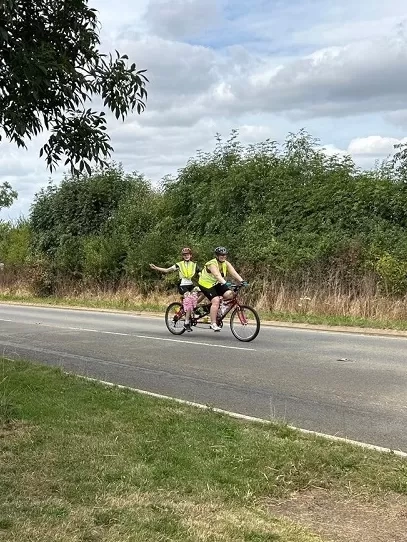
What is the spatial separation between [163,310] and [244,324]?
8.27 m

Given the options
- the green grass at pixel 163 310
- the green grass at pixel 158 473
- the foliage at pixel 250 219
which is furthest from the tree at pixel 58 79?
the foliage at pixel 250 219

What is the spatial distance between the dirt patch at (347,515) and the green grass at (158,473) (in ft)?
0.24

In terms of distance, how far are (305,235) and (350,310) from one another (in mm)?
3958

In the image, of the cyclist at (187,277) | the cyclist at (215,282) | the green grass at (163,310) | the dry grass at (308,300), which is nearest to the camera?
the cyclist at (215,282)

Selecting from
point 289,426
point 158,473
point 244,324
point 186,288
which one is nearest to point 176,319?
point 186,288

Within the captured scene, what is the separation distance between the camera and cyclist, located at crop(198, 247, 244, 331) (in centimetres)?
1392

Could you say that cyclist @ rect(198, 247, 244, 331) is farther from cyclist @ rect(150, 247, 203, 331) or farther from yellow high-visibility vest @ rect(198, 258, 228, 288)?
cyclist @ rect(150, 247, 203, 331)

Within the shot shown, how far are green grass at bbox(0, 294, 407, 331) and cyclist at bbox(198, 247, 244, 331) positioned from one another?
358cm

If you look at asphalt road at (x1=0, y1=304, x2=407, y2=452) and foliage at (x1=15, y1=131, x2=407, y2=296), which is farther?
foliage at (x1=15, y1=131, x2=407, y2=296)

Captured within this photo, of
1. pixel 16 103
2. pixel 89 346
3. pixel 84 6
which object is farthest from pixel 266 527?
pixel 89 346

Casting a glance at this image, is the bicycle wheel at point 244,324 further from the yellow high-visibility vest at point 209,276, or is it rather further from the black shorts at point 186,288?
the black shorts at point 186,288

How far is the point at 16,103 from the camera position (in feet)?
19.9

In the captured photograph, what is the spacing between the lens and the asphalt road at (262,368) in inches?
291

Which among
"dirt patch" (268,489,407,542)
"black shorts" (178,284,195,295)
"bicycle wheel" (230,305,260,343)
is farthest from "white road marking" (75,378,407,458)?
"black shorts" (178,284,195,295)
